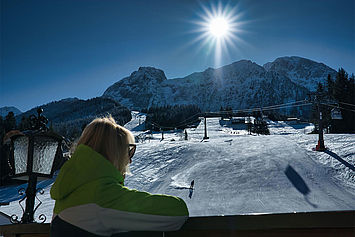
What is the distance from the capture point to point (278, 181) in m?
7.46

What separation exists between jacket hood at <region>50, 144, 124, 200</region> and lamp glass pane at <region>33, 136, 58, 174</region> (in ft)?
7.31

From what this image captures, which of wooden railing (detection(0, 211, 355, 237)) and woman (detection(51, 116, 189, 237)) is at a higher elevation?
woman (detection(51, 116, 189, 237))

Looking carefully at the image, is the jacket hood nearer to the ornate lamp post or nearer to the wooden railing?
the wooden railing

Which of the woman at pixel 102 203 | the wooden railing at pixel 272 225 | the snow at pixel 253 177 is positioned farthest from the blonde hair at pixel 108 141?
the snow at pixel 253 177

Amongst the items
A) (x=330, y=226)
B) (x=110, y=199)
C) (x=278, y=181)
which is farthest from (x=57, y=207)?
(x=278, y=181)

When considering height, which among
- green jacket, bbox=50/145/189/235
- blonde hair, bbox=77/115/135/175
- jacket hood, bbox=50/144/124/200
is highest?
blonde hair, bbox=77/115/135/175

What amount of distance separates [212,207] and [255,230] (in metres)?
5.73

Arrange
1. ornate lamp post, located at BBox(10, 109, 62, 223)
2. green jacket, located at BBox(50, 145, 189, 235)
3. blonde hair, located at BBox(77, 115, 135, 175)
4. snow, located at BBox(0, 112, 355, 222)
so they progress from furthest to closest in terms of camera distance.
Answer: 1. snow, located at BBox(0, 112, 355, 222)
2. ornate lamp post, located at BBox(10, 109, 62, 223)
3. blonde hair, located at BBox(77, 115, 135, 175)
4. green jacket, located at BBox(50, 145, 189, 235)

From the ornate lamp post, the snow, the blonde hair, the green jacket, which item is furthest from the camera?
the snow

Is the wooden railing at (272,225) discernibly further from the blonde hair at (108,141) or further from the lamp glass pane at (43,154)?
the lamp glass pane at (43,154)

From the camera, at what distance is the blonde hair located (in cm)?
122

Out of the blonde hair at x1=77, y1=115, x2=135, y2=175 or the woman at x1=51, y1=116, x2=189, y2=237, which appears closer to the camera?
the woman at x1=51, y1=116, x2=189, y2=237

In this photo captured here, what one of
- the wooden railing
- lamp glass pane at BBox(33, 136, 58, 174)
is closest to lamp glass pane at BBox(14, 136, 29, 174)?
lamp glass pane at BBox(33, 136, 58, 174)

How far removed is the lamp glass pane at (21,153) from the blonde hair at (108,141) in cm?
230
